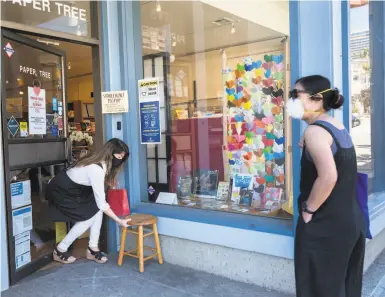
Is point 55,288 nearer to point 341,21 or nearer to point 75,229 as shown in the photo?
point 75,229

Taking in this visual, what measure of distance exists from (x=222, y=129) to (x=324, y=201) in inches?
91.4

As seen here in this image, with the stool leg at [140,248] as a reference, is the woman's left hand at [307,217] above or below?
above

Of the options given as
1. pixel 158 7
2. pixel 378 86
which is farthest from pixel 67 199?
pixel 378 86

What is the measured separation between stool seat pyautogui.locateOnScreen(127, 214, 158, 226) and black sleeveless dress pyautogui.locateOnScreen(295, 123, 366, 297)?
1472 millimetres

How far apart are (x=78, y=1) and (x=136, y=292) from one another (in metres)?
2.60

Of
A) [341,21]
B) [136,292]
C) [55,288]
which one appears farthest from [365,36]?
[55,288]

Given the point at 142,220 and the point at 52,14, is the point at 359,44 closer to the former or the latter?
the point at 142,220

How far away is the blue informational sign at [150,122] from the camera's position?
3545mm

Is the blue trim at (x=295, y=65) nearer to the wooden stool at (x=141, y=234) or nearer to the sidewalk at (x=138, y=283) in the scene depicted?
the sidewalk at (x=138, y=283)

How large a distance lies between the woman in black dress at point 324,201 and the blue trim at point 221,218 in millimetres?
794

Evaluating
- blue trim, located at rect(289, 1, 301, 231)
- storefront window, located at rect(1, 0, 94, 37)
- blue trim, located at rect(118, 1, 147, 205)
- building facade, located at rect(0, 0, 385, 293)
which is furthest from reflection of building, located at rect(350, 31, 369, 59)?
storefront window, located at rect(1, 0, 94, 37)

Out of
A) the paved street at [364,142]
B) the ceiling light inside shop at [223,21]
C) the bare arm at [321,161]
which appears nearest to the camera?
the bare arm at [321,161]

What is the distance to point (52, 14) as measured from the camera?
129 inches

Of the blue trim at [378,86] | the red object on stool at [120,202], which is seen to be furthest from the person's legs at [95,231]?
the blue trim at [378,86]
